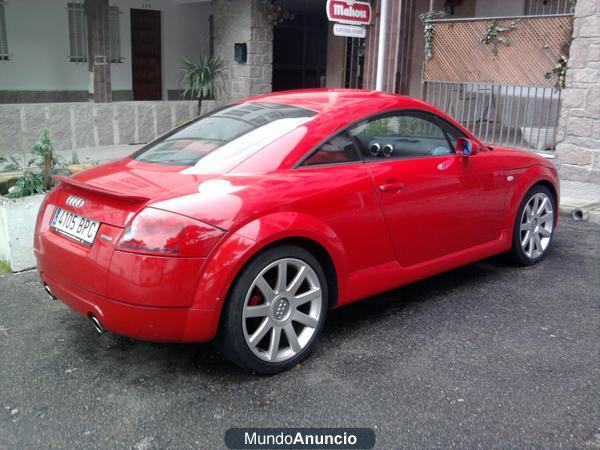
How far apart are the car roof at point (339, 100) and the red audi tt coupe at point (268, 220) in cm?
1

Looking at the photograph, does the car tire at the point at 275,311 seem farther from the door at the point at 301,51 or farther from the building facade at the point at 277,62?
the door at the point at 301,51

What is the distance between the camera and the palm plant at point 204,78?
38.9 ft

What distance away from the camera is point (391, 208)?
3.88 metres

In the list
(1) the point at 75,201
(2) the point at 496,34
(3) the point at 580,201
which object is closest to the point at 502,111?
(2) the point at 496,34

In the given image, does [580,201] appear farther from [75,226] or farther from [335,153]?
[75,226]

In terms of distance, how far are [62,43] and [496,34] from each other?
8346 mm

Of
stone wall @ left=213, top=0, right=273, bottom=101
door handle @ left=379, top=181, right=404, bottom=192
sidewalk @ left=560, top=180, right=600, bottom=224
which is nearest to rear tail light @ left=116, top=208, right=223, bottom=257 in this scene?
door handle @ left=379, top=181, right=404, bottom=192

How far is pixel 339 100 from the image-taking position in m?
4.07

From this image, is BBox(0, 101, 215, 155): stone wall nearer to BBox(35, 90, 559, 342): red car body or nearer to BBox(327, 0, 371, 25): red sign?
BBox(327, 0, 371, 25): red sign

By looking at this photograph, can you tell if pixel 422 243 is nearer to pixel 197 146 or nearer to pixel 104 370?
pixel 197 146

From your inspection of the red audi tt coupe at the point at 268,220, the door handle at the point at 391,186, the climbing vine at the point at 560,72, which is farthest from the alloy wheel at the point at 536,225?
the climbing vine at the point at 560,72

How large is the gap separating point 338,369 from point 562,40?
681cm

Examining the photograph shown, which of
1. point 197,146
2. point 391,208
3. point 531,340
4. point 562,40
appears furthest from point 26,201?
point 562,40

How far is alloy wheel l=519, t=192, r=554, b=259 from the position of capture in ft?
16.9
